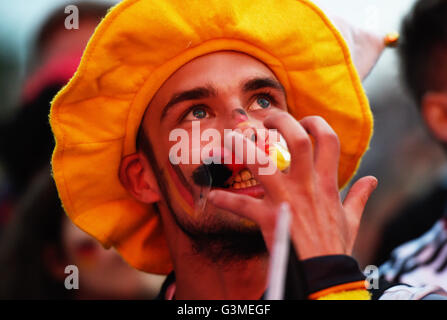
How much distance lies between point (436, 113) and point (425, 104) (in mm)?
125

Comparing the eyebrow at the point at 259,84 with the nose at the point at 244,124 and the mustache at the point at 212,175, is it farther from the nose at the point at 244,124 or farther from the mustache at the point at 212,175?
the mustache at the point at 212,175

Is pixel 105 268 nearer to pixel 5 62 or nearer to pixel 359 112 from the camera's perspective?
pixel 359 112

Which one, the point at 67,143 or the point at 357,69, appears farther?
the point at 357,69

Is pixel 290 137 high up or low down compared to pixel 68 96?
down

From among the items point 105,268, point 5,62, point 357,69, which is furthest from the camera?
point 5,62

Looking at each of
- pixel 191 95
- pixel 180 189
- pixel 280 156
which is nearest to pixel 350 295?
pixel 280 156

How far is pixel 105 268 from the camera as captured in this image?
3348 mm

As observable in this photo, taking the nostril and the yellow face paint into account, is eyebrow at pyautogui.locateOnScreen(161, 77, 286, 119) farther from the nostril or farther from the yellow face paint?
the yellow face paint

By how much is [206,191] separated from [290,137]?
0.55 meters

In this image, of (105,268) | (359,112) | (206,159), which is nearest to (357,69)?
(359,112)

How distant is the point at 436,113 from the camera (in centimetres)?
367

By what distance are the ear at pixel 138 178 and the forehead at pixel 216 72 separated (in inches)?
11.8
